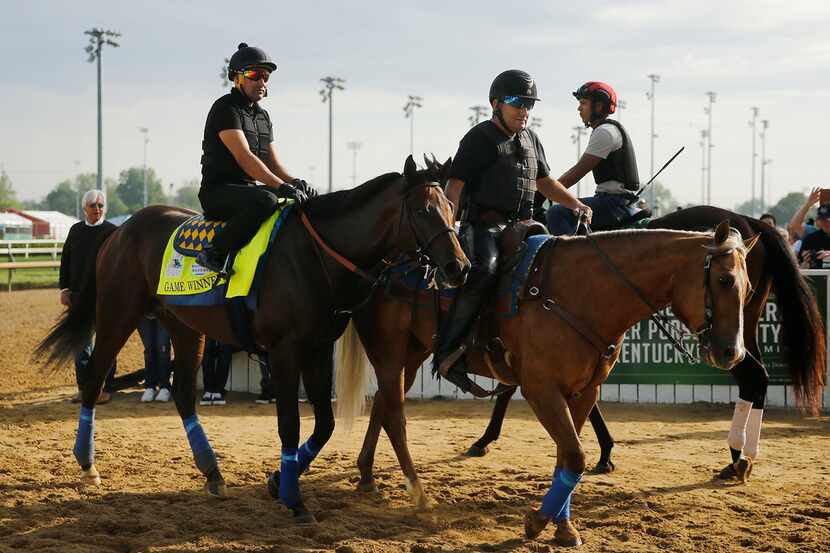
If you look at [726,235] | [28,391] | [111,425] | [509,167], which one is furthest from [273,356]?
[28,391]

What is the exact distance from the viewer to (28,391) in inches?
480

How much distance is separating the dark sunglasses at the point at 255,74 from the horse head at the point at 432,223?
1.58 m

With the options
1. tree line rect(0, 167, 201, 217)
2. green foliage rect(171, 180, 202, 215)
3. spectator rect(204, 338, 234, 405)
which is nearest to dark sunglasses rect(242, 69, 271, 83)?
spectator rect(204, 338, 234, 405)

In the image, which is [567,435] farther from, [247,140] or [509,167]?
[247,140]

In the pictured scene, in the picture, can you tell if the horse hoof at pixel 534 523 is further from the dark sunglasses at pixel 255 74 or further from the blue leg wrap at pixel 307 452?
the dark sunglasses at pixel 255 74

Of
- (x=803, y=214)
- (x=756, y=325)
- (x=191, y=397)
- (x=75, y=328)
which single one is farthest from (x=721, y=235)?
(x=803, y=214)

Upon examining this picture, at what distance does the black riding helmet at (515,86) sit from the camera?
6262 millimetres

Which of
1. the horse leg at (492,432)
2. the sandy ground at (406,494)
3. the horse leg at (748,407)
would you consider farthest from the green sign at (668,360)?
the horse leg at (748,407)

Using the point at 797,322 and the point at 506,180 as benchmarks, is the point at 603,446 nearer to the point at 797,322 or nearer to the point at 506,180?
the point at 797,322

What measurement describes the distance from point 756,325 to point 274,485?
3.97m

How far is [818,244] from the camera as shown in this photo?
11.8m

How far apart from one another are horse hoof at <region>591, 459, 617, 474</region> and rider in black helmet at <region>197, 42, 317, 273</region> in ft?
10.7

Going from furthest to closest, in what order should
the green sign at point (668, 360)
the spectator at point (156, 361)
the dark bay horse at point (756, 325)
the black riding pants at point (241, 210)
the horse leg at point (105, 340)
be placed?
the spectator at point (156, 361), the green sign at point (668, 360), the horse leg at point (105, 340), the dark bay horse at point (756, 325), the black riding pants at point (241, 210)

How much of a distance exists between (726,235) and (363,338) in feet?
8.90
